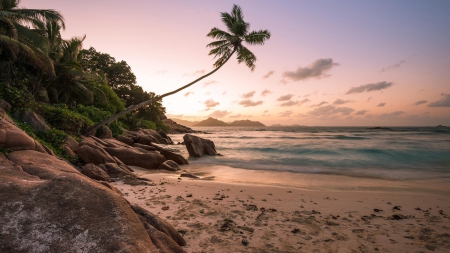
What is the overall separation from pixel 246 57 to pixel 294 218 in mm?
16394

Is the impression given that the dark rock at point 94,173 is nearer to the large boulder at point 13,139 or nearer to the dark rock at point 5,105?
the large boulder at point 13,139

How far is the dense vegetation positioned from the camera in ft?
42.6

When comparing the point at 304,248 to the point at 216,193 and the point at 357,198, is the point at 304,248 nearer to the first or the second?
the point at 216,193

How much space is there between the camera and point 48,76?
2044cm

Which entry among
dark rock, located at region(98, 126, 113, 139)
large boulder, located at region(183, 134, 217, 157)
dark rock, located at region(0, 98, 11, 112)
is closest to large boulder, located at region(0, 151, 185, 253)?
dark rock, located at region(0, 98, 11, 112)

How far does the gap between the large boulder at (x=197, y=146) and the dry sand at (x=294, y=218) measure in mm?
10771

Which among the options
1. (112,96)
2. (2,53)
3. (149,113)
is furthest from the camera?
(149,113)

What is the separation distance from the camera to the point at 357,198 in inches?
279

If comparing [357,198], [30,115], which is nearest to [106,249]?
[357,198]

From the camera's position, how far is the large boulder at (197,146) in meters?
19.0

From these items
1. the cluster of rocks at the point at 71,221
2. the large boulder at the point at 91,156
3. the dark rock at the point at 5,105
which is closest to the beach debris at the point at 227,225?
the cluster of rocks at the point at 71,221

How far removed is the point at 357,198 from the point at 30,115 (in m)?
13.5

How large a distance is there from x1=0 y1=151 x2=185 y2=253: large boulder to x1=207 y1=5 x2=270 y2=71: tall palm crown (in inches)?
688

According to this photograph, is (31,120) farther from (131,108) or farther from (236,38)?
(236,38)
